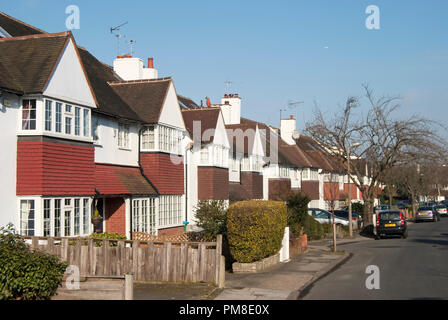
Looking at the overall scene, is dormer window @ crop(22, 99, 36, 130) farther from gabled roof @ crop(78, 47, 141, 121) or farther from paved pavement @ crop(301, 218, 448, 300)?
paved pavement @ crop(301, 218, 448, 300)

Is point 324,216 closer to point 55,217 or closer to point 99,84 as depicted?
point 99,84

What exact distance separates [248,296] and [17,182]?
8285 millimetres

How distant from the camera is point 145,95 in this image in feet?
84.2

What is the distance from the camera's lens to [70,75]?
59.3 ft

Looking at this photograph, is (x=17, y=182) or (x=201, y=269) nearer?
(x=201, y=269)

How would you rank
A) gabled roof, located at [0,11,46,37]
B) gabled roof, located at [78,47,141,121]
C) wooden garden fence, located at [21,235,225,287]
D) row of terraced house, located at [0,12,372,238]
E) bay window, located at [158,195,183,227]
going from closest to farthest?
wooden garden fence, located at [21,235,225,287] → row of terraced house, located at [0,12,372,238] → gabled roof, located at [78,47,141,121] → gabled roof, located at [0,11,46,37] → bay window, located at [158,195,183,227]

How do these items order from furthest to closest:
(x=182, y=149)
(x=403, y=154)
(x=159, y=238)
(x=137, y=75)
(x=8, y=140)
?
(x=403, y=154) → (x=137, y=75) → (x=182, y=149) → (x=159, y=238) → (x=8, y=140)

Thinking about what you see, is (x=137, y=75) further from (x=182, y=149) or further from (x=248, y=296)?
(x=248, y=296)

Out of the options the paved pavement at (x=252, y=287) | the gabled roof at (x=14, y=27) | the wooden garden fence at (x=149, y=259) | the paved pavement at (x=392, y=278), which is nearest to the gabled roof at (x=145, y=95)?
the gabled roof at (x=14, y=27)

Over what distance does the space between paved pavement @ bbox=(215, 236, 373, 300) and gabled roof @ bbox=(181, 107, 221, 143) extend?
35.7 feet

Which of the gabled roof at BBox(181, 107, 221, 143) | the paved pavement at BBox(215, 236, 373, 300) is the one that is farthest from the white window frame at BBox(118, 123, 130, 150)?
the paved pavement at BBox(215, 236, 373, 300)

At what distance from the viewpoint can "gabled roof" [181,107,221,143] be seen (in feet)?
98.8

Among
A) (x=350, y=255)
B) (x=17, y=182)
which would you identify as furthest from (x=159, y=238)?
(x=350, y=255)

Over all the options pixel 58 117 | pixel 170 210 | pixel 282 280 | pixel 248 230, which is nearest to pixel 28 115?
pixel 58 117
